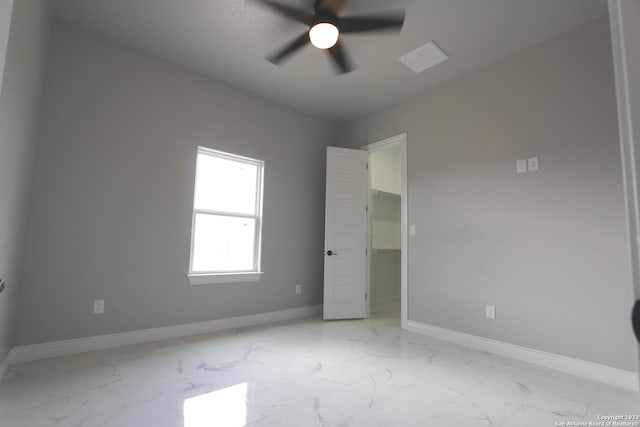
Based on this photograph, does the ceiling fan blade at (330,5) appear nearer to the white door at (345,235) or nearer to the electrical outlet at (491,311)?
the white door at (345,235)

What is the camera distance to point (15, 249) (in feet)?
7.34

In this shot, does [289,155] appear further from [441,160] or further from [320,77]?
[441,160]

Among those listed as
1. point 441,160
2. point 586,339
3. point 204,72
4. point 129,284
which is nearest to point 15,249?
point 129,284

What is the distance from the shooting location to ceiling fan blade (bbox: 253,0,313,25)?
2.17 meters

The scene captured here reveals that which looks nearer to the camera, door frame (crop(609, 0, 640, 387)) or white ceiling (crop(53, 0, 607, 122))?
door frame (crop(609, 0, 640, 387))

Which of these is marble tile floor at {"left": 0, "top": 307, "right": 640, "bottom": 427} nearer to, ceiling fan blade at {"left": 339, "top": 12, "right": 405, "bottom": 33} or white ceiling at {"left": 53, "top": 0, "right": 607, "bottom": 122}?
ceiling fan blade at {"left": 339, "top": 12, "right": 405, "bottom": 33}

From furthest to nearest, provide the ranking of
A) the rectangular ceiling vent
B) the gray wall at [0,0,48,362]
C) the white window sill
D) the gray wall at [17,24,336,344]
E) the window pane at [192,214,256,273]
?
the window pane at [192,214,256,273] < the white window sill < the rectangular ceiling vent < the gray wall at [17,24,336,344] < the gray wall at [0,0,48,362]

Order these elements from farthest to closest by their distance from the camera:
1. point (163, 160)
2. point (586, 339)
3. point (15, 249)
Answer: point (163, 160), point (586, 339), point (15, 249)

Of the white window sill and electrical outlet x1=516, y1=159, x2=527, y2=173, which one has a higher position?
electrical outlet x1=516, y1=159, x2=527, y2=173

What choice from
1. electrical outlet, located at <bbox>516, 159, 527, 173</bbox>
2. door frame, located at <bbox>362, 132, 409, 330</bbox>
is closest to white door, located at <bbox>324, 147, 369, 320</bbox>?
door frame, located at <bbox>362, 132, 409, 330</bbox>

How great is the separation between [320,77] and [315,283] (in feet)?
9.04

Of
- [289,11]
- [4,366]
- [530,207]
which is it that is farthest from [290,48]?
[4,366]

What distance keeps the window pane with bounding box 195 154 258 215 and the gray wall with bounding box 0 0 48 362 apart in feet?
4.81

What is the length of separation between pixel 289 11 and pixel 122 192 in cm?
226
